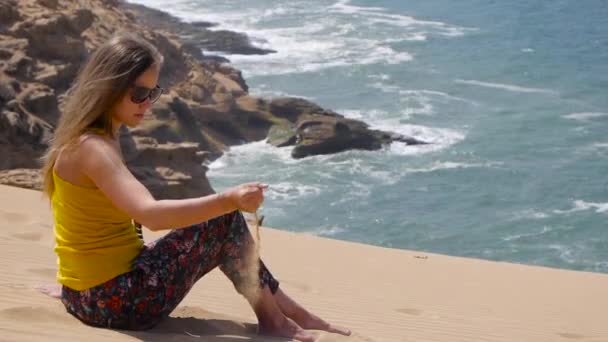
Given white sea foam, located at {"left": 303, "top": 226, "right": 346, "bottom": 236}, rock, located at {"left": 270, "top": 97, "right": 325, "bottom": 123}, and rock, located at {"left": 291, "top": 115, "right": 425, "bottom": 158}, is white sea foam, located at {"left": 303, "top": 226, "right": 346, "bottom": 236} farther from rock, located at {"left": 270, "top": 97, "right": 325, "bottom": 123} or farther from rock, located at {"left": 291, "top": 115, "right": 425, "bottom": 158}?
rock, located at {"left": 270, "top": 97, "right": 325, "bottom": 123}

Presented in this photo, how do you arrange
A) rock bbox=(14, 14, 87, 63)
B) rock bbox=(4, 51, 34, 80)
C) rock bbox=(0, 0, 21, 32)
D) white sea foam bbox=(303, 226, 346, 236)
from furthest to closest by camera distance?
1. white sea foam bbox=(303, 226, 346, 236)
2. rock bbox=(0, 0, 21, 32)
3. rock bbox=(14, 14, 87, 63)
4. rock bbox=(4, 51, 34, 80)

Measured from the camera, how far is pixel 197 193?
1518cm

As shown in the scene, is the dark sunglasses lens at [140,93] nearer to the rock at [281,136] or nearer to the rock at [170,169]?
the rock at [170,169]

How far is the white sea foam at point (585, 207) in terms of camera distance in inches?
977

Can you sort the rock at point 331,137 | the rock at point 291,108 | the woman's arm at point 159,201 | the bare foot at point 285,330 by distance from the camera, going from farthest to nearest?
the rock at point 291,108, the rock at point 331,137, the bare foot at point 285,330, the woman's arm at point 159,201

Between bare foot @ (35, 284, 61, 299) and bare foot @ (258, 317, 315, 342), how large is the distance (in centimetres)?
95

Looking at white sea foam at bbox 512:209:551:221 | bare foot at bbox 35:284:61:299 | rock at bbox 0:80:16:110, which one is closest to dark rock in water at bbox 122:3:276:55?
white sea foam at bbox 512:209:551:221

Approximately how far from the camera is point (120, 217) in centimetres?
454

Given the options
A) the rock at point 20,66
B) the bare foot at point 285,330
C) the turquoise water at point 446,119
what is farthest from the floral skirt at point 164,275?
the turquoise water at point 446,119

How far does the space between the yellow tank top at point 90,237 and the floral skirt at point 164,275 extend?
0.15ft

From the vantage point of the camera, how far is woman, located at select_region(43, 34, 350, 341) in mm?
4223

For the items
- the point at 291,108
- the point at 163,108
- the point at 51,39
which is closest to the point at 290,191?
the point at 291,108

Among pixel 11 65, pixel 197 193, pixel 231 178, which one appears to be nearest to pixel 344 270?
pixel 197 193

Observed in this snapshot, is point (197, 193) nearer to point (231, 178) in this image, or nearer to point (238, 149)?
point (231, 178)
